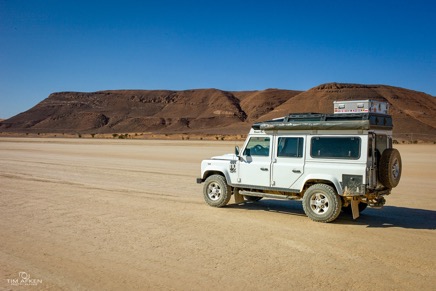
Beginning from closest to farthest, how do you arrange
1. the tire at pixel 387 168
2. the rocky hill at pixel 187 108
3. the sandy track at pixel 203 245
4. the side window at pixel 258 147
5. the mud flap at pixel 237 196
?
1. the sandy track at pixel 203 245
2. the tire at pixel 387 168
3. the side window at pixel 258 147
4. the mud flap at pixel 237 196
5. the rocky hill at pixel 187 108

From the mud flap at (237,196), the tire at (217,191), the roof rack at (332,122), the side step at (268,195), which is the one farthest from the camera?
the mud flap at (237,196)

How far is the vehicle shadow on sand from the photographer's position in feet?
30.2

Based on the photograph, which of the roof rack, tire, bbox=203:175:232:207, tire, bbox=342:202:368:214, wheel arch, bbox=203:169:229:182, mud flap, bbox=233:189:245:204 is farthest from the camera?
wheel arch, bbox=203:169:229:182

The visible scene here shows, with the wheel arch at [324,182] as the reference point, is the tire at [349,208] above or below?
below

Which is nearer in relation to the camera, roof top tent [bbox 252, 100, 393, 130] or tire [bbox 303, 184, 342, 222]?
roof top tent [bbox 252, 100, 393, 130]

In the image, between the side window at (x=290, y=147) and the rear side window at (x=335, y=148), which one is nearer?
the rear side window at (x=335, y=148)

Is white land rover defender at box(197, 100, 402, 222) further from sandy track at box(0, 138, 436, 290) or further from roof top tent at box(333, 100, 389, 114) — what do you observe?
sandy track at box(0, 138, 436, 290)

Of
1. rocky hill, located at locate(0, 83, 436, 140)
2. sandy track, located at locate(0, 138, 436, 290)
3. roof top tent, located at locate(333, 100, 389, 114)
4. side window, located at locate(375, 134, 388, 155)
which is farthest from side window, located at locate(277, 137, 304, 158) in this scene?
rocky hill, located at locate(0, 83, 436, 140)

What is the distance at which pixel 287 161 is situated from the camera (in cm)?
994

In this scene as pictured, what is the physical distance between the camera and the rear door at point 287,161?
9.73m

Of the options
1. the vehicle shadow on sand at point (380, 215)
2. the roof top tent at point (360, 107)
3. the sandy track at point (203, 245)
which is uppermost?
the roof top tent at point (360, 107)

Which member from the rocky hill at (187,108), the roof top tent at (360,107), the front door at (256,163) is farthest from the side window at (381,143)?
the rocky hill at (187,108)

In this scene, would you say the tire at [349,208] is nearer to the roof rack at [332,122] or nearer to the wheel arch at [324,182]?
the wheel arch at [324,182]

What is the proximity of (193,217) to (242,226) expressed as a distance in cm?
140
